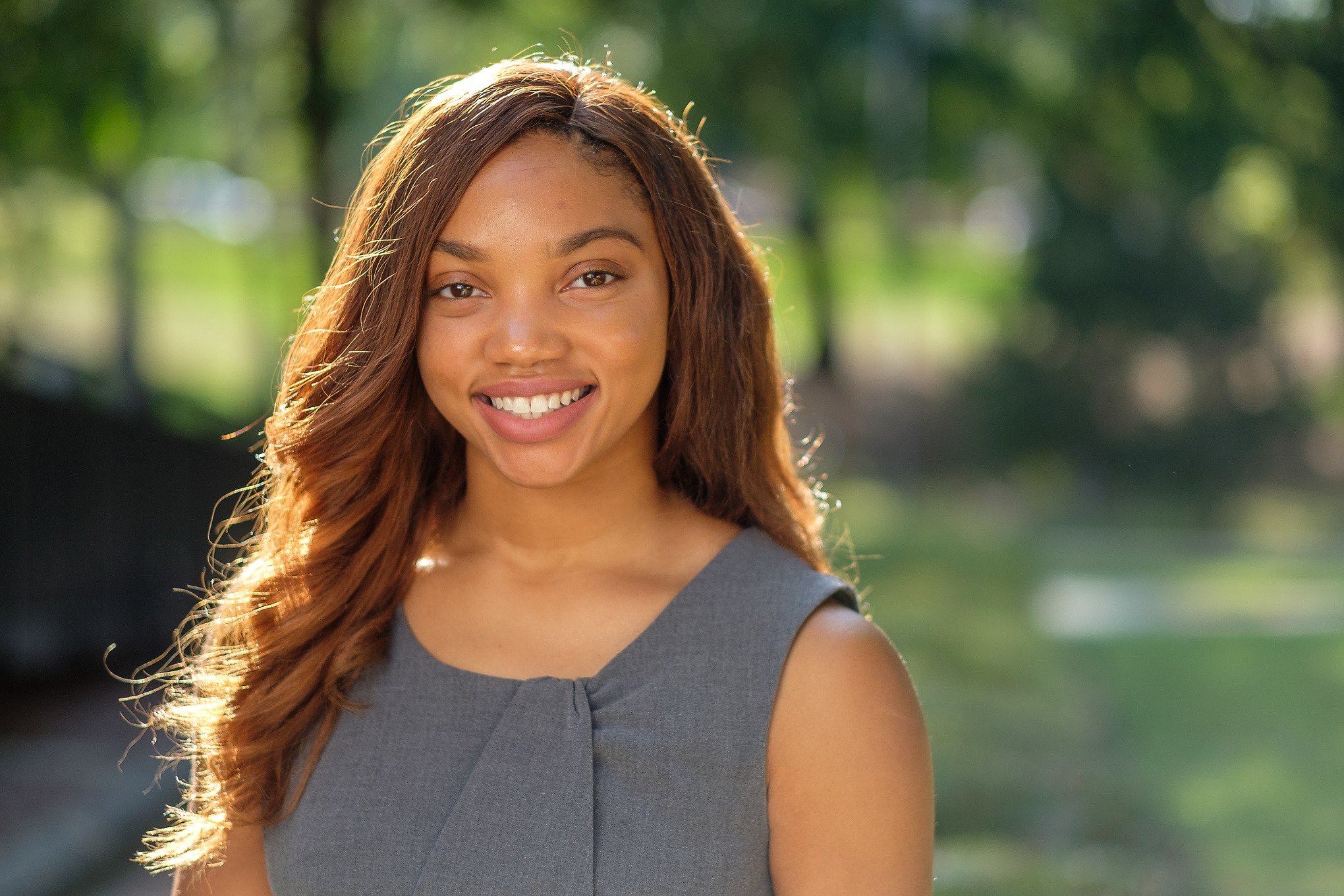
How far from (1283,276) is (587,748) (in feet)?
40.2

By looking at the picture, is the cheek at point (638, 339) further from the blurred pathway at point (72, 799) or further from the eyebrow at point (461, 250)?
the blurred pathway at point (72, 799)

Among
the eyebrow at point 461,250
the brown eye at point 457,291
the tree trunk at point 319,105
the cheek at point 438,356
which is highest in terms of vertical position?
the tree trunk at point 319,105

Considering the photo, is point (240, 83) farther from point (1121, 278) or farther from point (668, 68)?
point (1121, 278)

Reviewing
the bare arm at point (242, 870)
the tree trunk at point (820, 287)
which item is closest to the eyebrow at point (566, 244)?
the bare arm at point (242, 870)

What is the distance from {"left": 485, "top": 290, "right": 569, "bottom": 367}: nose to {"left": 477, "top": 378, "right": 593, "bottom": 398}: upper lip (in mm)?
24

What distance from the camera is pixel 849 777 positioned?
1.70m

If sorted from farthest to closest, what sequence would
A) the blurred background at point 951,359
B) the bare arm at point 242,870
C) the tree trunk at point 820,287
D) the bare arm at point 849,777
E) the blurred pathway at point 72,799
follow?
1. the tree trunk at point 820,287
2. the blurred background at point 951,359
3. the blurred pathway at point 72,799
4. the bare arm at point 242,870
5. the bare arm at point 849,777

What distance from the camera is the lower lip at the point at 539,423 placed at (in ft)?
6.10

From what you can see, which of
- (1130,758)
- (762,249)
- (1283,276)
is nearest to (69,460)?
(1130,758)

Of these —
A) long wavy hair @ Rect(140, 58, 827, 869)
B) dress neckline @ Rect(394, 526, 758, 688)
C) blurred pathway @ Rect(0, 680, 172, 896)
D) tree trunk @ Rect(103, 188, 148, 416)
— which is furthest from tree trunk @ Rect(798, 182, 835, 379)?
dress neckline @ Rect(394, 526, 758, 688)

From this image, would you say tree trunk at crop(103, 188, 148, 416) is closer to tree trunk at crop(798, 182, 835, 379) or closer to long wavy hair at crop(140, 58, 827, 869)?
tree trunk at crop(798, 182, 835, 379)

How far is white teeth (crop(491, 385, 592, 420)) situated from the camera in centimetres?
185

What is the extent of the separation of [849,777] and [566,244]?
0.74 meters

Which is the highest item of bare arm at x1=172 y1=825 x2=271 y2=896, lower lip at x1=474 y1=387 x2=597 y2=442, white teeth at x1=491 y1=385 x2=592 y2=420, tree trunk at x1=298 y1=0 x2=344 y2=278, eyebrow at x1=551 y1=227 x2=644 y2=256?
tree trunk at x1=298 y1=0 x2=344 y2=278
